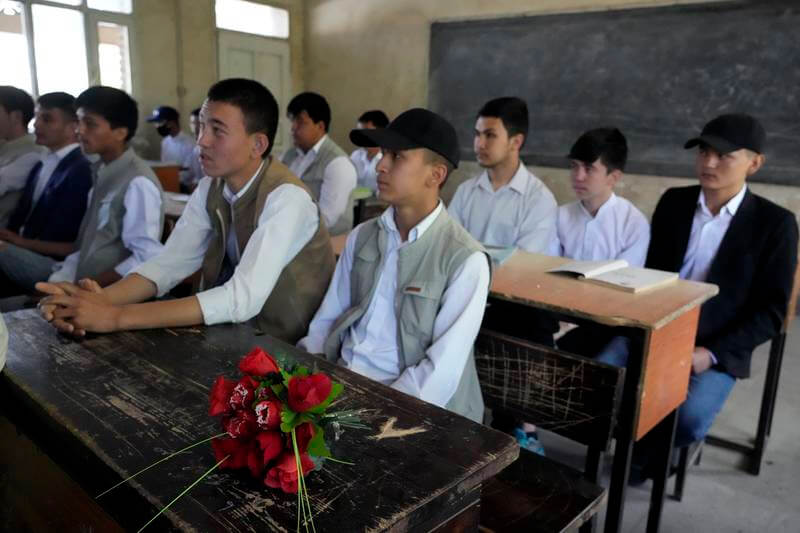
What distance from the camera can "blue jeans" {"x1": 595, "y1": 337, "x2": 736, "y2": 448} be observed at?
2.05 metres

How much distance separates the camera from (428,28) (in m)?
6.82

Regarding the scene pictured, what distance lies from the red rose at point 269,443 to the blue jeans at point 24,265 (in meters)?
2.42

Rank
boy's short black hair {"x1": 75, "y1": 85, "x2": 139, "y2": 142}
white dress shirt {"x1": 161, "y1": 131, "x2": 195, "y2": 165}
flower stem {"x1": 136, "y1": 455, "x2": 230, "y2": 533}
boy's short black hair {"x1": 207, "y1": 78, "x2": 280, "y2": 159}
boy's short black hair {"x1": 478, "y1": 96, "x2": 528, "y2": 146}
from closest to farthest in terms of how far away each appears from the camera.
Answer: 1. flower stem {"x1": 136, "y1": 455, "x2": 230, "y2": 533}
2. boy's short black hair {"x1": 207, "y1": 78, "x2": 280, "y2": 159}
3. boy's short black hair {"x1": 75, "y1": 85, "x2": 139, "y2": 142}
4. boy's short black hair {"x1": 478, "y1": 96, "x2": 528, "y2": 146}
5. white dress shirt {"x1": 161, "y1": 131, "x2": 195, "y2": 165}

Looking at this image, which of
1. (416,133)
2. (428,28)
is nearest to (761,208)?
(416,133)

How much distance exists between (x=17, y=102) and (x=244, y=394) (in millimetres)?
3619

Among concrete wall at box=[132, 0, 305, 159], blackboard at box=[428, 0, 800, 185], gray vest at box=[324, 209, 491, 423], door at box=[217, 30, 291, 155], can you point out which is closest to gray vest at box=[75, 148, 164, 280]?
gray vest at box=[324, 209, 491, 423]

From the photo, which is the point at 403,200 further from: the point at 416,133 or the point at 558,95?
the point at 558,95

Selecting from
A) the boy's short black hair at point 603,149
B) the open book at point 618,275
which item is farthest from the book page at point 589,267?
the boy's short black hair at point 603,149

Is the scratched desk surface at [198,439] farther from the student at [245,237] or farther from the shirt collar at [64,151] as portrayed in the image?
the shirt collar at [64,151]

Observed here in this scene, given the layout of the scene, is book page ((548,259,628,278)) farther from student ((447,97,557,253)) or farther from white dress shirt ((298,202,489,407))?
student ((447,97,557,253))

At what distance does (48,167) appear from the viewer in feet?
10.2

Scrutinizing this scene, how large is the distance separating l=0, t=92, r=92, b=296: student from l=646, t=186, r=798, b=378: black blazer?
2.73 meters

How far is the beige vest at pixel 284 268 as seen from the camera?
5.78ft

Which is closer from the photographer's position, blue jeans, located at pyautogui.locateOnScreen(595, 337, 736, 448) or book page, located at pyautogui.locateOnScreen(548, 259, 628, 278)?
book page, located at pyautogui.locateOnScreen(548, 259, 628, 278)
